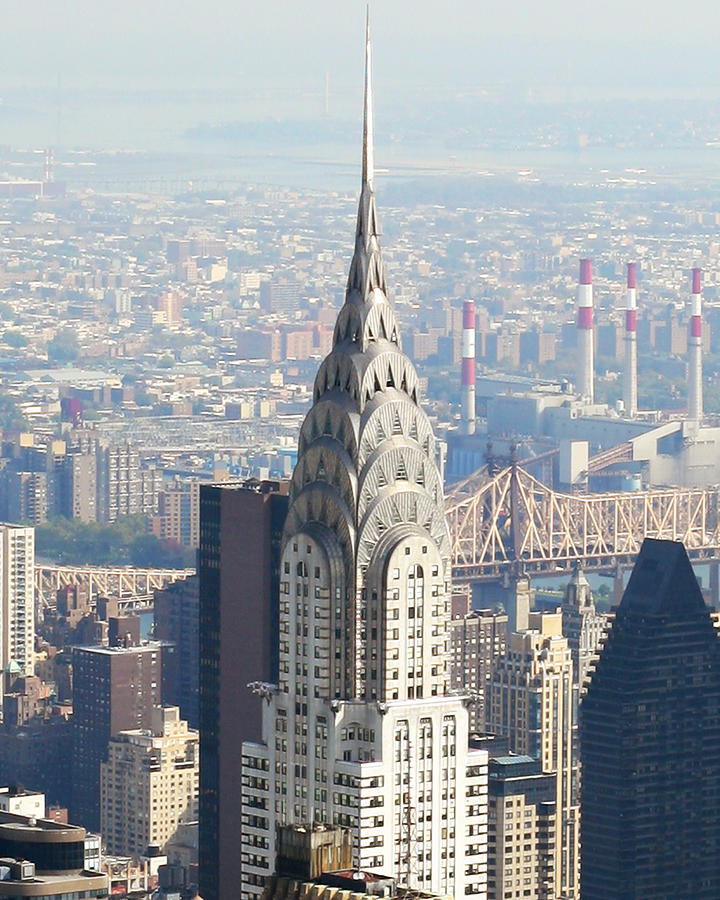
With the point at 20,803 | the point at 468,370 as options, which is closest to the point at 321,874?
the point at 20,803

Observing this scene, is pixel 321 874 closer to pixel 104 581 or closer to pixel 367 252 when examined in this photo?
pixel 367 252

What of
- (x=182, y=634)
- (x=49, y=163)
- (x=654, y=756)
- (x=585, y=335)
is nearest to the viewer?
(x=654, y=756)

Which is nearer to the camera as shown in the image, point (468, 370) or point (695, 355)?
point (468, 370)

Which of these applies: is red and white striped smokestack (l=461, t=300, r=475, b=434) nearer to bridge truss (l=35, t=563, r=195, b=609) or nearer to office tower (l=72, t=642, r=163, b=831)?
bridge truss (l=35, t=563, r=195, b=609)

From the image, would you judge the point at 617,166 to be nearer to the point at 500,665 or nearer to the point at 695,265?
the point at 695,265

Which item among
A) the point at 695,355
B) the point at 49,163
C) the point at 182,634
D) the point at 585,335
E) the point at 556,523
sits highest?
the point at 49,163

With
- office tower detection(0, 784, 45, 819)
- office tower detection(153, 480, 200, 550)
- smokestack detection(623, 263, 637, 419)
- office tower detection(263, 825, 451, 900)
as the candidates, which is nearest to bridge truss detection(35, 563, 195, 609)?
office tower detection(153, 480, 200, 550)

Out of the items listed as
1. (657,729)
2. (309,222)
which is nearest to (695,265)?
(309,222)
